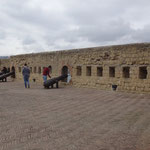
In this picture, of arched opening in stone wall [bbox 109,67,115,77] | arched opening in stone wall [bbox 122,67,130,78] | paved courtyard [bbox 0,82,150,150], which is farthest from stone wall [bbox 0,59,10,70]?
paved courtyard [bbox 0,82,150,150]

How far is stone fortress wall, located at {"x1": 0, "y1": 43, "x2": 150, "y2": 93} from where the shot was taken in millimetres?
9875

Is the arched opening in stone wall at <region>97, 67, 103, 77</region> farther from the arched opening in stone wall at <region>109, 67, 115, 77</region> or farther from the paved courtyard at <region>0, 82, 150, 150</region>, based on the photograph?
the paved courtyard at <region>0, 82, 150, 150</region>

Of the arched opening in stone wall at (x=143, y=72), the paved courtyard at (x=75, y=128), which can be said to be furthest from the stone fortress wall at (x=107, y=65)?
the paved courtyard at (x=75, y=128)

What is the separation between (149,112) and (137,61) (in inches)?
170

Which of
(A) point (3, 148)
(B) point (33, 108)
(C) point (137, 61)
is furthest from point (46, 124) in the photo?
(C) point (137, 61)

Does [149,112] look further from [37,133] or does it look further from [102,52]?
[102,52]

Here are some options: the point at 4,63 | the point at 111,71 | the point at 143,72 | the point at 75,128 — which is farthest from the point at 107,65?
the point at 4,63

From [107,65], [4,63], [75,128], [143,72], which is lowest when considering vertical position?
[75,128]

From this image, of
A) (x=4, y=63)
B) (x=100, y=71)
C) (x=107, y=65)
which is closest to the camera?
(x=107, y=65)

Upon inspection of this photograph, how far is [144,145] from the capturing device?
3742 mm

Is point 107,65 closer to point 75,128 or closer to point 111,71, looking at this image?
point 111,71

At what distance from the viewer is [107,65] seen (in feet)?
37.2

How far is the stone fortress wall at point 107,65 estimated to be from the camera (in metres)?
9.88

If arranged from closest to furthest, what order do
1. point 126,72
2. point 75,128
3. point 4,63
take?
point 75,128, point 126,72, point 4,63
